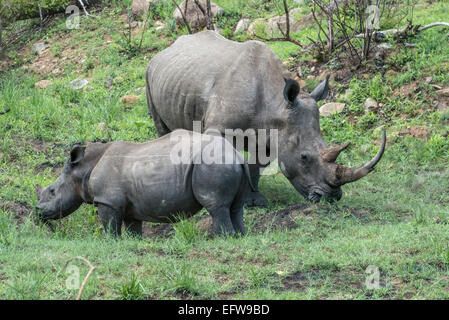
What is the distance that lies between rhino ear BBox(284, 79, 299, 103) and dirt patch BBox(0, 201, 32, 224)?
3115 mm

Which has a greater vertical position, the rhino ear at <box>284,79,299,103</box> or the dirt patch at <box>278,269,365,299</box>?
the rhino ear at <box>284,79,299,103</box>

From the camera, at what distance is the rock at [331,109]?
34.2 feet

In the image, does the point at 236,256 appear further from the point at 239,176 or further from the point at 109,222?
the point at 109,222

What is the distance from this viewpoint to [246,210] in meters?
8.07

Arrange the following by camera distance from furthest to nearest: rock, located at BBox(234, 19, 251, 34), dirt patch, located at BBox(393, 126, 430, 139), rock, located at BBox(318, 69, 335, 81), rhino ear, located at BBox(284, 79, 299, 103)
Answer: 1. rock, located at BBox(234, 19, 251, 34)
2. rock, located at BBox(318, 69, 335, 81)
3. dirt patch, located at BBox(393, 126, 430, 139)
4. rhino ear, located at BBox(284, 79, 299, 103)

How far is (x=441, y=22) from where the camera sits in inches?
435

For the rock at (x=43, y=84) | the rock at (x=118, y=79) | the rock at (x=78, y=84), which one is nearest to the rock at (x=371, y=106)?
the rock at (x=118, y=79)

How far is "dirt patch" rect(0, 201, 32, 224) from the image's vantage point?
754 centimetres

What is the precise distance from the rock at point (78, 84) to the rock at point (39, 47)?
2.45m

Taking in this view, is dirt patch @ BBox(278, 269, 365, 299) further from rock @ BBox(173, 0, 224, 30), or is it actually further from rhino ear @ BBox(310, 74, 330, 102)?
rock @ BBox(173, 0, 224, 30)

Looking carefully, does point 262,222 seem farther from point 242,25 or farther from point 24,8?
point 24,8

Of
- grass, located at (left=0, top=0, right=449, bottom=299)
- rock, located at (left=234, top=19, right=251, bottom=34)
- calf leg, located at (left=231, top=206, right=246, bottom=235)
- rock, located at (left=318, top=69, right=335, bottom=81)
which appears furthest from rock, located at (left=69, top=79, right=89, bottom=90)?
calf leg, located at (left=231, top=206, right=246, bottom=235)

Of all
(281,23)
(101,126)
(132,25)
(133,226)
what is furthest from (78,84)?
(133,226)

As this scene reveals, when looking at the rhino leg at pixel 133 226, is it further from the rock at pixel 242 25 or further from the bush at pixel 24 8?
the bush at pixel 24 8
